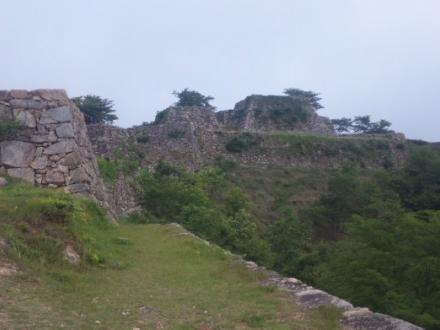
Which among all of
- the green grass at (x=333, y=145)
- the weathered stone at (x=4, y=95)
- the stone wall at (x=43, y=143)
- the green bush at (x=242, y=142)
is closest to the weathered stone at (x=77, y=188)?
the stone wall at (x=43, y=143)

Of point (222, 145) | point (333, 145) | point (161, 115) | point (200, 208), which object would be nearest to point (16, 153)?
point (200, 208)

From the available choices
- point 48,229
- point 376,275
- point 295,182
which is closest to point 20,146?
point 48,229

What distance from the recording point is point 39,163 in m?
11.8

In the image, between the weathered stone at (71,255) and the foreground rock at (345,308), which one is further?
the weathered stone at (71,255)

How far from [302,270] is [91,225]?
6282 mm

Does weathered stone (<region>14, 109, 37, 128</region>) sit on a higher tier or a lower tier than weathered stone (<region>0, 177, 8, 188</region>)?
higher

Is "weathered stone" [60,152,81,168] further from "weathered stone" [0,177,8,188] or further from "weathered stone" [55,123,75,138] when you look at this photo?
"weathered stone" [0,177,8,188]

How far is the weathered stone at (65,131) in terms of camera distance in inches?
474

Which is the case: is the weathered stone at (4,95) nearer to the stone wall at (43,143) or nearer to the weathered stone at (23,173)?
the stone wall at (43,143)

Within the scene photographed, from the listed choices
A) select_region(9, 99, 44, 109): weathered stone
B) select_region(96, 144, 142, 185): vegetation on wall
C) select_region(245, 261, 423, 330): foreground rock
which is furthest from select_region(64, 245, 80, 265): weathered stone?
select_region(96, 144, 142, 185): vegetation on wall

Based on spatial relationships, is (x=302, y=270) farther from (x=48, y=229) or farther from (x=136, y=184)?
(x=48, y=229)

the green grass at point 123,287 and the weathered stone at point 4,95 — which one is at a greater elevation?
the weathered stone at point 4,95

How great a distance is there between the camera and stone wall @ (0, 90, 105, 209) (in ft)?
38.2

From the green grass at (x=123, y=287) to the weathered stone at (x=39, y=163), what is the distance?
7.80 feet
